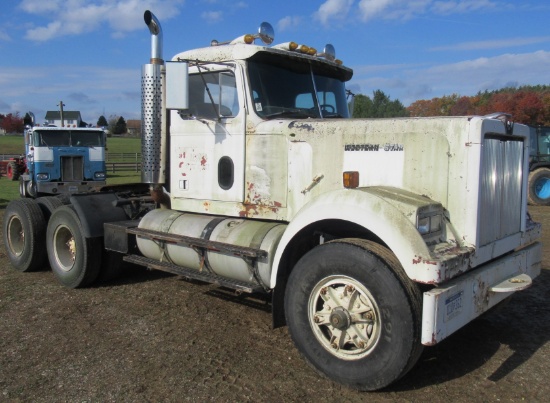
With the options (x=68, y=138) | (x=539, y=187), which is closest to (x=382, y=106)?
(x=539, y=187)

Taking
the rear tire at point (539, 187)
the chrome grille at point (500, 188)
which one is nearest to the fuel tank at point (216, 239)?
the chrome grille at point (500, 188)

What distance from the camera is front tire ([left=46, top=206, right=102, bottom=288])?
6.23 meters

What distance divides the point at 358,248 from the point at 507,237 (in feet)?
5.00

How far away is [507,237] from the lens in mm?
4383

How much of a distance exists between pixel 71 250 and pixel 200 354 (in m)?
3.19

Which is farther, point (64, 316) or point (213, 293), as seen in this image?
point (213, 293)

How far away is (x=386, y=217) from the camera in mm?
3598

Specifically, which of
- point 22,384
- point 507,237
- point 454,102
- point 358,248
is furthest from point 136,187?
point 454,102

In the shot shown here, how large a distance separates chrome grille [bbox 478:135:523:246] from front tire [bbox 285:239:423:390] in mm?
929

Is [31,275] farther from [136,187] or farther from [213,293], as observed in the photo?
[213,293]

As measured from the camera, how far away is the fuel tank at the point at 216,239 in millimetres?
4641

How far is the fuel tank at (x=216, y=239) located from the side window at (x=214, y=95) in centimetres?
109

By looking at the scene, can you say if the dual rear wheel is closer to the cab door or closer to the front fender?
the cab door

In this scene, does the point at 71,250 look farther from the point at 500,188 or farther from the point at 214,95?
the point at 500,188
